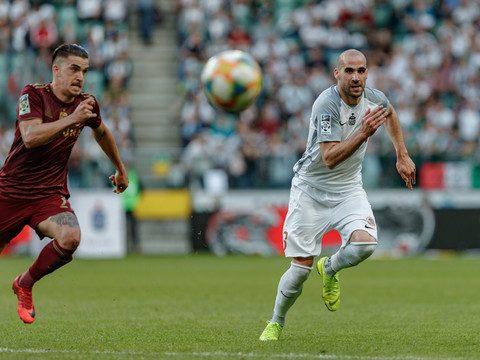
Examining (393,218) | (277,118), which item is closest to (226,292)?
(393,218)

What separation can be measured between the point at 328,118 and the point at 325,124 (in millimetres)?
57

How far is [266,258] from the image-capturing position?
1867 cm

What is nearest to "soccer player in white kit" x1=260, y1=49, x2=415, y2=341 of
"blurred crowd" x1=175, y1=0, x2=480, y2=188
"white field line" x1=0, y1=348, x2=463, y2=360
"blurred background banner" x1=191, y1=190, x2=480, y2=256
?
"white field line" x1=0, y1=348, x2=463, y2=360

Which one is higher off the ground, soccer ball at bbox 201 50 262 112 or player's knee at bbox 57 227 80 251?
soccer ball at bbox 201 50 262 112

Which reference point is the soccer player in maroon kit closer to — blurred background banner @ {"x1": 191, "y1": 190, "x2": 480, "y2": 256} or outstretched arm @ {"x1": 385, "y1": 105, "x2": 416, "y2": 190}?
outstretched arm @ {"x1": 385, "y1": 105, "x2": 416, "y2": 190}

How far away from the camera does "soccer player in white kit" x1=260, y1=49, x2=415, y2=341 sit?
295 inches

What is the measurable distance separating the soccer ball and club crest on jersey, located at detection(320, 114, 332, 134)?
17.7 feet

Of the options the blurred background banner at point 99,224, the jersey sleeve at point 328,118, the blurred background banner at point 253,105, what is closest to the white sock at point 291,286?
the jersey sleeve at point 328,118

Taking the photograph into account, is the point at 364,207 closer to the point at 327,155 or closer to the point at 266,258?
the point at 327,155

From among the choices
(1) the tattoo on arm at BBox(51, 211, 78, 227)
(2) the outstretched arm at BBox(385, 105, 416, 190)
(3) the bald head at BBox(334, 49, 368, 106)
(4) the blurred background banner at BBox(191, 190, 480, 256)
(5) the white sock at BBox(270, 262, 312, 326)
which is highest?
(3) the bald head at BBox(334, 49, 368, 106)

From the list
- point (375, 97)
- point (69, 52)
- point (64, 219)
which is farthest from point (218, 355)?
point (69, 52)

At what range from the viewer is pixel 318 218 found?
25.9 feet

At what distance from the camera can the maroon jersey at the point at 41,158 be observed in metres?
7.57

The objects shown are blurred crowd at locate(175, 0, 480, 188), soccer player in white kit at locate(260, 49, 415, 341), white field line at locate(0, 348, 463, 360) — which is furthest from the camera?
blurred crowd at locate(175, 0, 480, 188)
